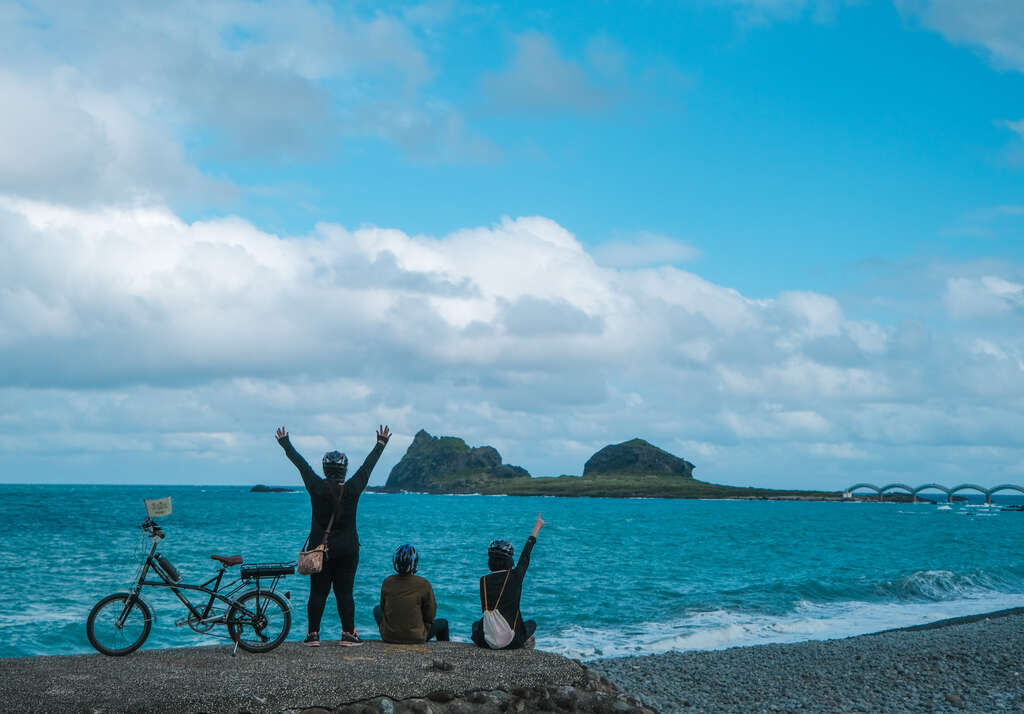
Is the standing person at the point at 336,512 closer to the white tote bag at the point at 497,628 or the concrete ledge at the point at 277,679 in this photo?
the concrete ledge at the point at 277,679

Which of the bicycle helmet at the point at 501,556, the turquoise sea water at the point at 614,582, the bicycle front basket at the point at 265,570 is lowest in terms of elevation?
the turquoise sea water at the point at 614,582

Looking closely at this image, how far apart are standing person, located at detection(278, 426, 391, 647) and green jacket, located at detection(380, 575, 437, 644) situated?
0.54 meters

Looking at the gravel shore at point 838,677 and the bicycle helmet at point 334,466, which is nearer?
the bicycle helmet at point 334,466

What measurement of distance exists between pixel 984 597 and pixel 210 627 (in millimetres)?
30723

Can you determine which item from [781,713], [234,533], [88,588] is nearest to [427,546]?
[234,533]

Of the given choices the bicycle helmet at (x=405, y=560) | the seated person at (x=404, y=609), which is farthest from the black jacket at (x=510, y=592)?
the bicycle helmet at (x=405, y=560)

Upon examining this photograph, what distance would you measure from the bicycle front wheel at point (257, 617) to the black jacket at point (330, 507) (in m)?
0.78

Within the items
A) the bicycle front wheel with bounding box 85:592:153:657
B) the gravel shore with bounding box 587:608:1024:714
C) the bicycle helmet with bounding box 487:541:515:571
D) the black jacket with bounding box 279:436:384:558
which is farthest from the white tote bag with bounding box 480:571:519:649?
the bicycle front wheel with bounding box 85:592:153:657

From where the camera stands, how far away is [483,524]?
86.1 metres

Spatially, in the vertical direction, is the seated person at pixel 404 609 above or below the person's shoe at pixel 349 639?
above

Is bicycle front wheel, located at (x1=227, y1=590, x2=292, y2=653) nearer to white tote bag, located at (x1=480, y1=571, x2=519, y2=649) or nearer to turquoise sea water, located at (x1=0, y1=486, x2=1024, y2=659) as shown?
white tote bag, located at (x1=480, y1=571, x2=519, y2=649)

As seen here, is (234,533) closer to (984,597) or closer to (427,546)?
(427,546)

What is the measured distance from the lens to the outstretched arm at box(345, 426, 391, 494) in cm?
1042

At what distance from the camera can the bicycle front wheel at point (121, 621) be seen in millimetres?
9773
